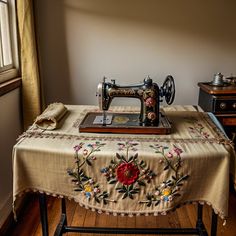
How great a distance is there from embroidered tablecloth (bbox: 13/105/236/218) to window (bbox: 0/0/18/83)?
3.00 ft

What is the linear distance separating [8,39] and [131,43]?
946 mm

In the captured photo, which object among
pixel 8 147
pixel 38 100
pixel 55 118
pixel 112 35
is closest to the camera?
pixel 55 118

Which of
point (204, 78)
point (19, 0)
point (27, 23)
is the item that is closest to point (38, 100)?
point (27, 23)

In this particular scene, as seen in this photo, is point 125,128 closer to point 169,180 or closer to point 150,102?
point 150,102

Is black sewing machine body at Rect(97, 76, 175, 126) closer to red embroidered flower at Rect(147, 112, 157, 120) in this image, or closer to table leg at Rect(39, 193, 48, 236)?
red embroidered flower at Rect(147, 112, 157, 120)

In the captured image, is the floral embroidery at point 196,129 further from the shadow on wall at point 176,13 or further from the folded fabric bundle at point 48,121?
the shadow on wall at point 176,13

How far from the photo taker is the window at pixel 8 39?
2061mm

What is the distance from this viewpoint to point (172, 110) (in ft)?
6.13

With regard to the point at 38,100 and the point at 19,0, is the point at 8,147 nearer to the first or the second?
the point at 38,100

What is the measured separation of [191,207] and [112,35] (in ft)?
4.93

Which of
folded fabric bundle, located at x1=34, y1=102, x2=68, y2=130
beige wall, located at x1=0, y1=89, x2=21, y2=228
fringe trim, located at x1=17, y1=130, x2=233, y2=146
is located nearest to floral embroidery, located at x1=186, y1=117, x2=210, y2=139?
fringe trim, located at x1=17, y1=130, x2=233, y2=146

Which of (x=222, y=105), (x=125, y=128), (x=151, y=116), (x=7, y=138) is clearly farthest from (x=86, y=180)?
(x=222, y=105)

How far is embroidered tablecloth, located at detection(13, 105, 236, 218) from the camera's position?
1.27 metres

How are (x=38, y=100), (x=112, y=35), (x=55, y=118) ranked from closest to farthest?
(x=55, y=118) → (x=38, y=100) → (x=112, y=35)
